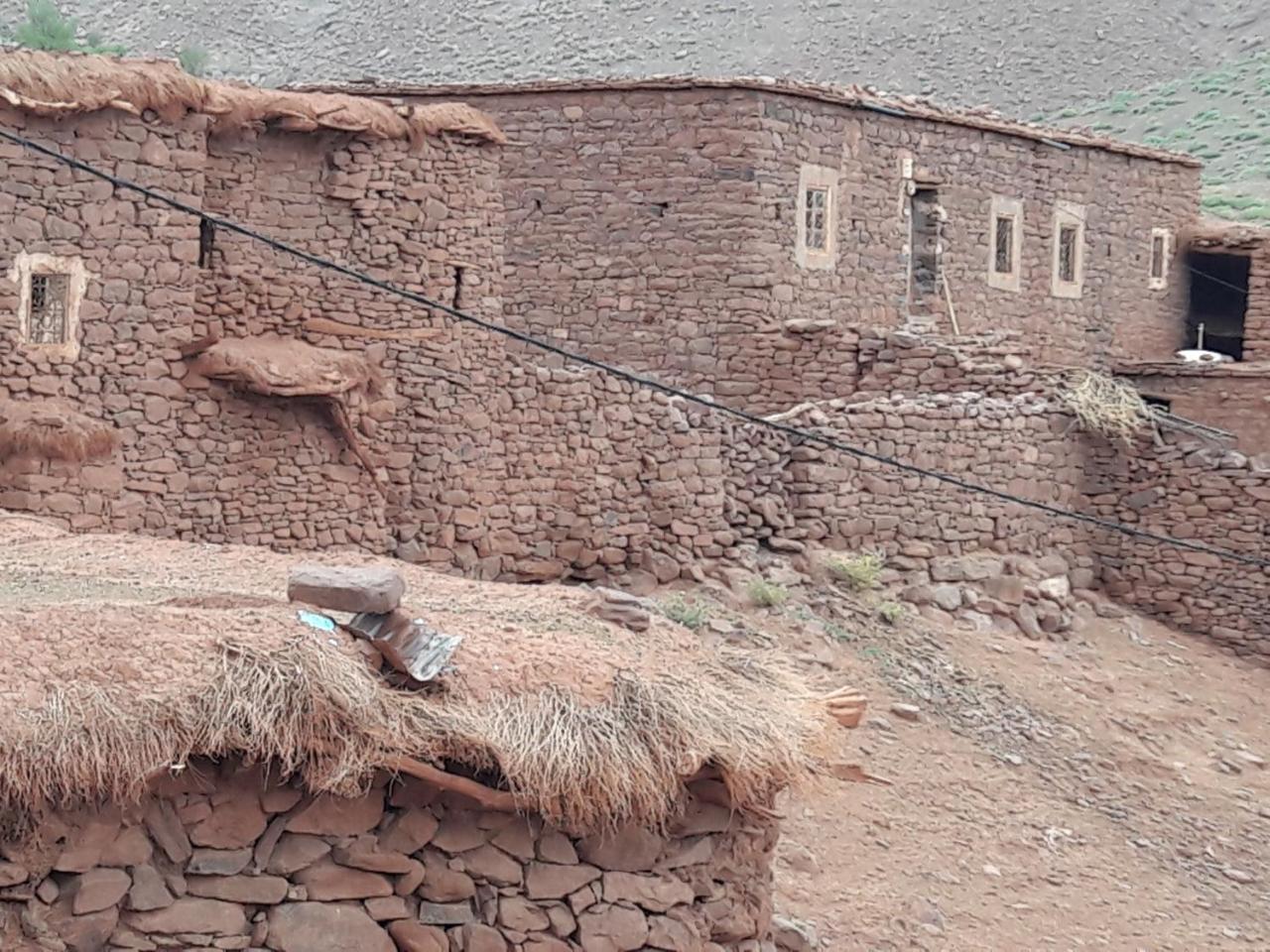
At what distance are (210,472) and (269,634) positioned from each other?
7060 mm

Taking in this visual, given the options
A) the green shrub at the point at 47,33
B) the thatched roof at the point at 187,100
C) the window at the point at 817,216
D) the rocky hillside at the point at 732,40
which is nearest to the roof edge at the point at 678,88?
the window at the point at 817,216

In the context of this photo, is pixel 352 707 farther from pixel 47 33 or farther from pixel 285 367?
pixel 47 33

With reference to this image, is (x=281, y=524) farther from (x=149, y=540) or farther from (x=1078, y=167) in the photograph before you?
(x=1078, y=167)

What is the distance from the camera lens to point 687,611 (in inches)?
601

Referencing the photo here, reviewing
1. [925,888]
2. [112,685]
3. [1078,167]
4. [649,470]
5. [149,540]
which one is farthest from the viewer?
[1078,167]

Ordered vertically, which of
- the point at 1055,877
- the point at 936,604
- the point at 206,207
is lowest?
the point at 1055,877

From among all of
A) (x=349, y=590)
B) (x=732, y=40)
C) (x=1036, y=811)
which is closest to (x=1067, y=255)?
(x=1036, y=811)

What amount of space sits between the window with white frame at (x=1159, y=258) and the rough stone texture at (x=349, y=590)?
19.8 metres

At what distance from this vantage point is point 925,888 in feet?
41.7

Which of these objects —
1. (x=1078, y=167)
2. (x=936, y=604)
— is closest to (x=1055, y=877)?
(x=936, y=604)

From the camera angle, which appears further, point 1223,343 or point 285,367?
point 1223,343

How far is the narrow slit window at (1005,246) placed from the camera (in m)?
25.0

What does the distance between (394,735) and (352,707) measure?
0.17m

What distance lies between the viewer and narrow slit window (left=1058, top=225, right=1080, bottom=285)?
2578 centimetres
